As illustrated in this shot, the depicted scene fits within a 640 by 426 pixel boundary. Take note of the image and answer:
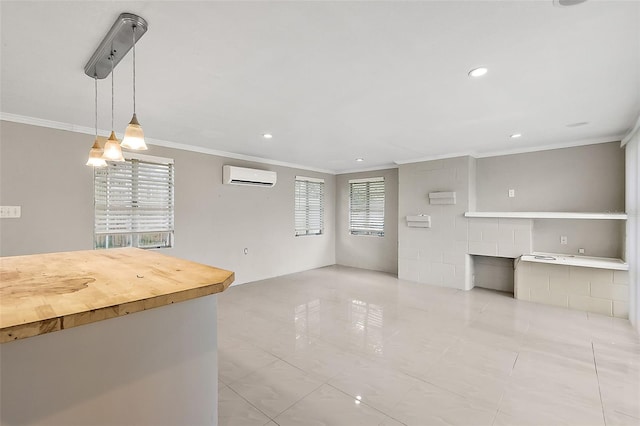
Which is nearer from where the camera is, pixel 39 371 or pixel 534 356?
pixel 39 371

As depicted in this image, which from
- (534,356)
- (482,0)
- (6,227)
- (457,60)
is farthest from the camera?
(6,227)

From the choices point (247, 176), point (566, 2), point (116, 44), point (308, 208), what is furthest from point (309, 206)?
point (566, 2)

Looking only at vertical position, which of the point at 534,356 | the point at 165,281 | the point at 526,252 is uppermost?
the point at 165,281

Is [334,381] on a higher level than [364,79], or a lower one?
lower

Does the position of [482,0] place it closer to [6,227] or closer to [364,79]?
[364,79]

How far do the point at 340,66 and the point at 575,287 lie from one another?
4.45 meters

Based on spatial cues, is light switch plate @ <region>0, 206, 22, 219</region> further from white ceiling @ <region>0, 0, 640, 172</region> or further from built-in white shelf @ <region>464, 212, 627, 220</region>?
built-in white shelf @ <region>464, 212, 627, 220</region>

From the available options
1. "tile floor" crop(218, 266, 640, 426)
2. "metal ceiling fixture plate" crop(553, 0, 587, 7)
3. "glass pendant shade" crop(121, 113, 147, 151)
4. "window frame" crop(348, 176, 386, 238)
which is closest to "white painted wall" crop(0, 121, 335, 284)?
"window frame" crop(348, 176, 386, 238)

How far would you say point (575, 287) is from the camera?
398cm

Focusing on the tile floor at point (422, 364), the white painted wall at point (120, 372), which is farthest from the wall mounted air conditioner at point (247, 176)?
the white painted wall at point (120, 372)

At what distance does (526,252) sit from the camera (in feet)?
14.2

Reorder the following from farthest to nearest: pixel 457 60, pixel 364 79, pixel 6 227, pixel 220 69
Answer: pixel 6 227
pixel 364 79
pixel 220 69
pixel 457 60

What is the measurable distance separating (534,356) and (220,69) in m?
3.67

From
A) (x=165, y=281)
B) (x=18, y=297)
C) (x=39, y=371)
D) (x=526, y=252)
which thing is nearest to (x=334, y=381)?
A: (x=165, y=281)
